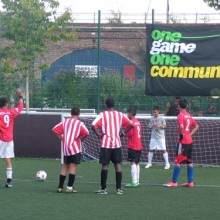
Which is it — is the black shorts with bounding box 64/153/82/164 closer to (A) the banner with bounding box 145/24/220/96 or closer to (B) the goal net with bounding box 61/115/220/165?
(B) the goal net with bounding box 61/115/220/165

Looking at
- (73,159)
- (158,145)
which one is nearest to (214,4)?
(158,145)

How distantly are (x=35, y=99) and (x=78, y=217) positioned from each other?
13.9 metres

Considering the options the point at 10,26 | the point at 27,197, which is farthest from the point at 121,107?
the point at 27,197

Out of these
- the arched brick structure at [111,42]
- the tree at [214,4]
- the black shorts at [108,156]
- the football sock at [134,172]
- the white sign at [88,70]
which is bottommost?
the football sock at [134,172]

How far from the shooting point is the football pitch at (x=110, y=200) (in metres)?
12.7

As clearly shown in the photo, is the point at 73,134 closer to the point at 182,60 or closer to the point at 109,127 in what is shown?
the point at 109,127

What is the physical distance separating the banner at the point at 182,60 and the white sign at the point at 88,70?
71.2 inches

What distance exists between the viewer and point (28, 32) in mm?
26906

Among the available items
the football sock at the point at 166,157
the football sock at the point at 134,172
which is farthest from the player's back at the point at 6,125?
the football sock at the point at 166,157

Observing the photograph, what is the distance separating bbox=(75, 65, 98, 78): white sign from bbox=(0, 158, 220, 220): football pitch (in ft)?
18.7

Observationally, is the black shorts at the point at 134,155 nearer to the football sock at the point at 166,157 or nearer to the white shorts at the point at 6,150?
the white shorts at the point at 6,150

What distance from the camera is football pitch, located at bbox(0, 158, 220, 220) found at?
12.7 metres

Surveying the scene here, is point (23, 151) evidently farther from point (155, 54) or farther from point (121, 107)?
point (155, 54)

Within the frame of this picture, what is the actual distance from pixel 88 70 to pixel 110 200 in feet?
36.9
